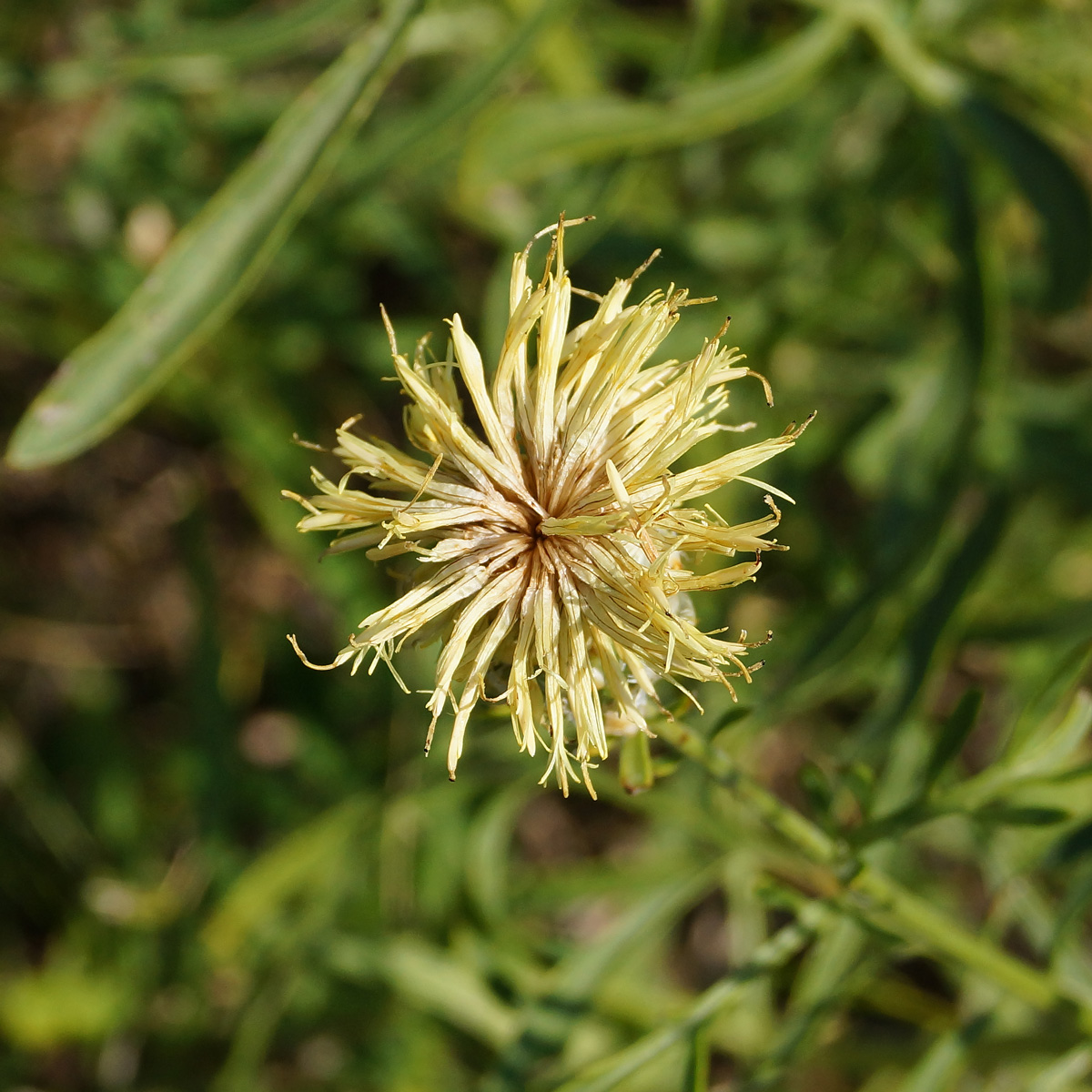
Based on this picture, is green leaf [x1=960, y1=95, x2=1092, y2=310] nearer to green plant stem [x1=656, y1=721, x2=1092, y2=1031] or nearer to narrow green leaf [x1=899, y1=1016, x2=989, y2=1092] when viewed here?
green plant stem [x1=656, y1=721, x2=1092, y2=1031]

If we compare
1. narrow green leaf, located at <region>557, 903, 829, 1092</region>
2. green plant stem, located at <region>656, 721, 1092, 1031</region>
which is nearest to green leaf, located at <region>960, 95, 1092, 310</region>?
green plant stem, located at <region>656, 721, 1092, 1031</region>

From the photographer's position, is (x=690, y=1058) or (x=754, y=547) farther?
(x=690, y=1058)

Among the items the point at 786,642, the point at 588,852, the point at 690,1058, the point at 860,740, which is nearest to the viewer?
the point at 690,1058

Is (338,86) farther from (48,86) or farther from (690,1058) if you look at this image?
(690,1058)

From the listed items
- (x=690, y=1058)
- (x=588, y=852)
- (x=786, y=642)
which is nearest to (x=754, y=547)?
(x=690, y=1058)

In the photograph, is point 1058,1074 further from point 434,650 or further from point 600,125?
point 600,125

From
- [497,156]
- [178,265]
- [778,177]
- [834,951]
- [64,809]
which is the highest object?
[778,177]

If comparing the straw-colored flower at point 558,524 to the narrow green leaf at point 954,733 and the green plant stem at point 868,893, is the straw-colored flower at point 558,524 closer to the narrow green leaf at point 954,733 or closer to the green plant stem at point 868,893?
the green plant stem at point 868,893

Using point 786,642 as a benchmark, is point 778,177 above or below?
above
